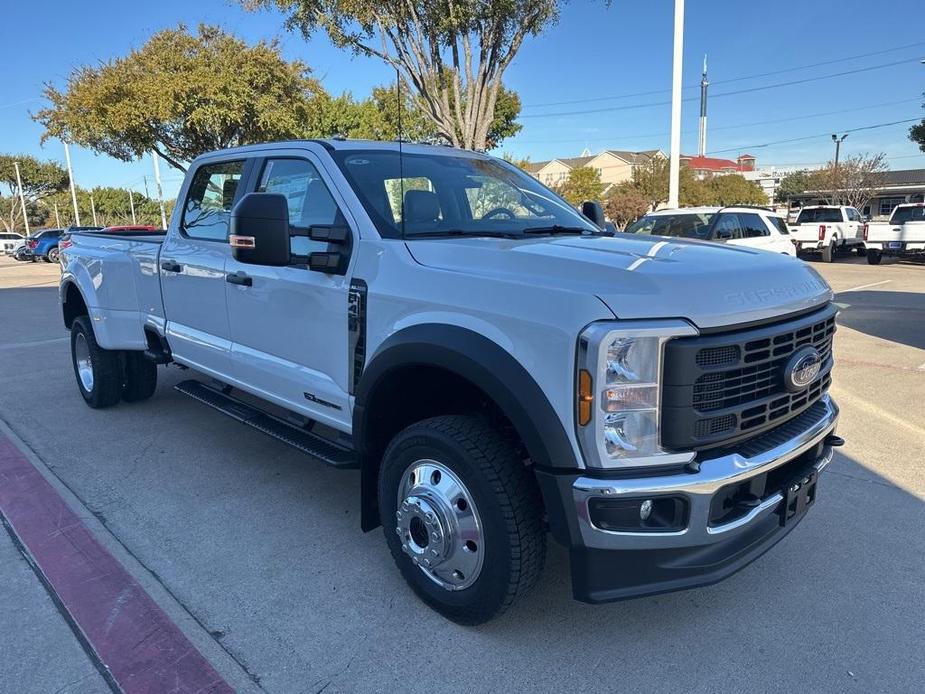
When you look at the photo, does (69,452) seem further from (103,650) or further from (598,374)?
(598,374)

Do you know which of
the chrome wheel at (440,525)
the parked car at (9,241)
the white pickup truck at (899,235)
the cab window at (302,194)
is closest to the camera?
the chrome wheel at (440,525)

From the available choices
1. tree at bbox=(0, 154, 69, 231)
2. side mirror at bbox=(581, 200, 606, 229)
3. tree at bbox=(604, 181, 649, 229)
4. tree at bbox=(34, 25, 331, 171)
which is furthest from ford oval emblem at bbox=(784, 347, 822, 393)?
tree at bbox=(0, 154, 69, 231)

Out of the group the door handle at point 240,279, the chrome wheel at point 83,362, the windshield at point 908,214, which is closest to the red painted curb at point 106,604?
the door handle at point 240,279

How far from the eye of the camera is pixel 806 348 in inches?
98.0

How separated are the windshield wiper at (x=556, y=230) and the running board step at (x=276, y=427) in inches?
54.2

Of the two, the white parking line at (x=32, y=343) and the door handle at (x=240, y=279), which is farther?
the white parking line at (x=32, y=343)

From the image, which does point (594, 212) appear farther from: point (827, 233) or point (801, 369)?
point (827, 233)

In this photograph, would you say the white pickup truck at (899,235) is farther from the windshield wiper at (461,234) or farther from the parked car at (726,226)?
the windshield wiper at (461,234)

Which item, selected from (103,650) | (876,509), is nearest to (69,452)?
(103,650)

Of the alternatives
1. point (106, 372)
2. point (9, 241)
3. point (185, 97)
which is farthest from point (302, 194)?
point (9, 241)

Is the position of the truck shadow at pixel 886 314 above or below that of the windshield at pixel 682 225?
below

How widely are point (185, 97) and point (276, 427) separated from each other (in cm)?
1933

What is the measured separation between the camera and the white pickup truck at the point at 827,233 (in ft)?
72.4

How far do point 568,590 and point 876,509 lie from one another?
6.41 feet
